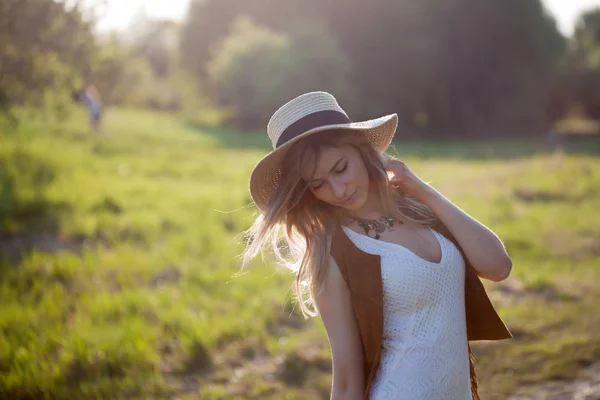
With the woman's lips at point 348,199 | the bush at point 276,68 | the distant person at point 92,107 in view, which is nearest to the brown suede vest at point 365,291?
the woman's lips at point 348,199

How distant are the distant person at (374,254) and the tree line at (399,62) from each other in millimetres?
29351

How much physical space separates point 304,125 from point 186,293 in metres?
4.77

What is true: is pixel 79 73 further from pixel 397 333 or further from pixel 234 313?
pixel 397 333

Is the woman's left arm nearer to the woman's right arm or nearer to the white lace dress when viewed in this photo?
the white lace dress

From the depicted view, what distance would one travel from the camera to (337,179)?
212 cm

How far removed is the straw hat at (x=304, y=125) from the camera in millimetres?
2143

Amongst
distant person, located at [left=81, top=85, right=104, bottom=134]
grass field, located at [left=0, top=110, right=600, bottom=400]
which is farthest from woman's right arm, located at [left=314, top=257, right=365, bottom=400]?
distant person, located at [left=81, top=85, right=104, bottom=134]

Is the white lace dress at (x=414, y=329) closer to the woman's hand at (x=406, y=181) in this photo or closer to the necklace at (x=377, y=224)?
the necklace at (x=377, y=224)

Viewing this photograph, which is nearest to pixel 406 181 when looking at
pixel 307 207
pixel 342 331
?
pixel 307 207

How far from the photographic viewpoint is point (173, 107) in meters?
54.0

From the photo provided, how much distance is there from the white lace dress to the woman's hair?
0.16 m

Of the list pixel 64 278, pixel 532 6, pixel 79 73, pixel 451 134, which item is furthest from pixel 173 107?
pixel 64 278

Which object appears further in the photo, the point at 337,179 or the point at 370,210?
the point at 370,210

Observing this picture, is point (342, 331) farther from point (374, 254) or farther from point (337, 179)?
point (337, 179)
